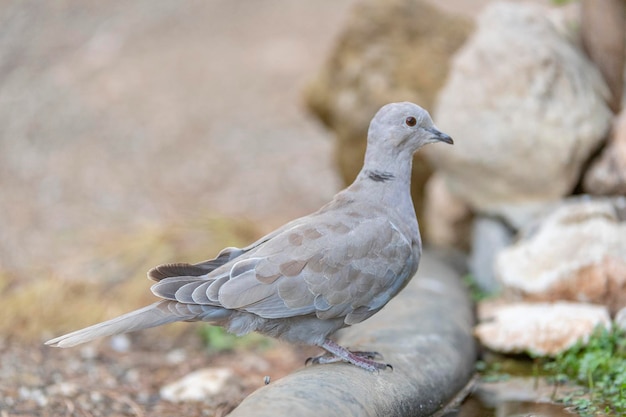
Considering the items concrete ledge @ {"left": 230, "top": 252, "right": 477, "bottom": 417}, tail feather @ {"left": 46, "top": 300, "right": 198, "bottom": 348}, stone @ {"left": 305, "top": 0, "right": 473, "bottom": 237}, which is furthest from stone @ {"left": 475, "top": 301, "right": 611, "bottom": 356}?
stone @ {"left": 305, "top": 0, "right": 473, "bottom": 237}

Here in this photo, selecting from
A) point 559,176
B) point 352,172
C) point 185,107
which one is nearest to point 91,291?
point 352,172

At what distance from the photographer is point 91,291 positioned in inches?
221

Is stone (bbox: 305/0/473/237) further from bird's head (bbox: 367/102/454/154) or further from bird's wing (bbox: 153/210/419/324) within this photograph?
bird's wing (bbox: 153/210/419/324)

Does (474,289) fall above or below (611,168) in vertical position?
below

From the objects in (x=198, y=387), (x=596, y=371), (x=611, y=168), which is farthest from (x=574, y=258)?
(x=198, y=387)

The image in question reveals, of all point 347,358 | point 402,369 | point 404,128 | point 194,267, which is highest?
point 404,128

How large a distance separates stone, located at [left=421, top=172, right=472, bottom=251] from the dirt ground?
131cm

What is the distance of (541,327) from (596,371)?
17.2 inches

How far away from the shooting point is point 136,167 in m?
9.06

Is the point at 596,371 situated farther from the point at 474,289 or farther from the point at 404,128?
the point at 474,289

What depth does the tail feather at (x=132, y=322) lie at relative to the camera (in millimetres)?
3105

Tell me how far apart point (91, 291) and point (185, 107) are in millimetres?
5296

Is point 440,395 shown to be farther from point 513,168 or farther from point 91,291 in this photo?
point 91,291

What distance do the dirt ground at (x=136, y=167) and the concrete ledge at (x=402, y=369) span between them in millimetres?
760
